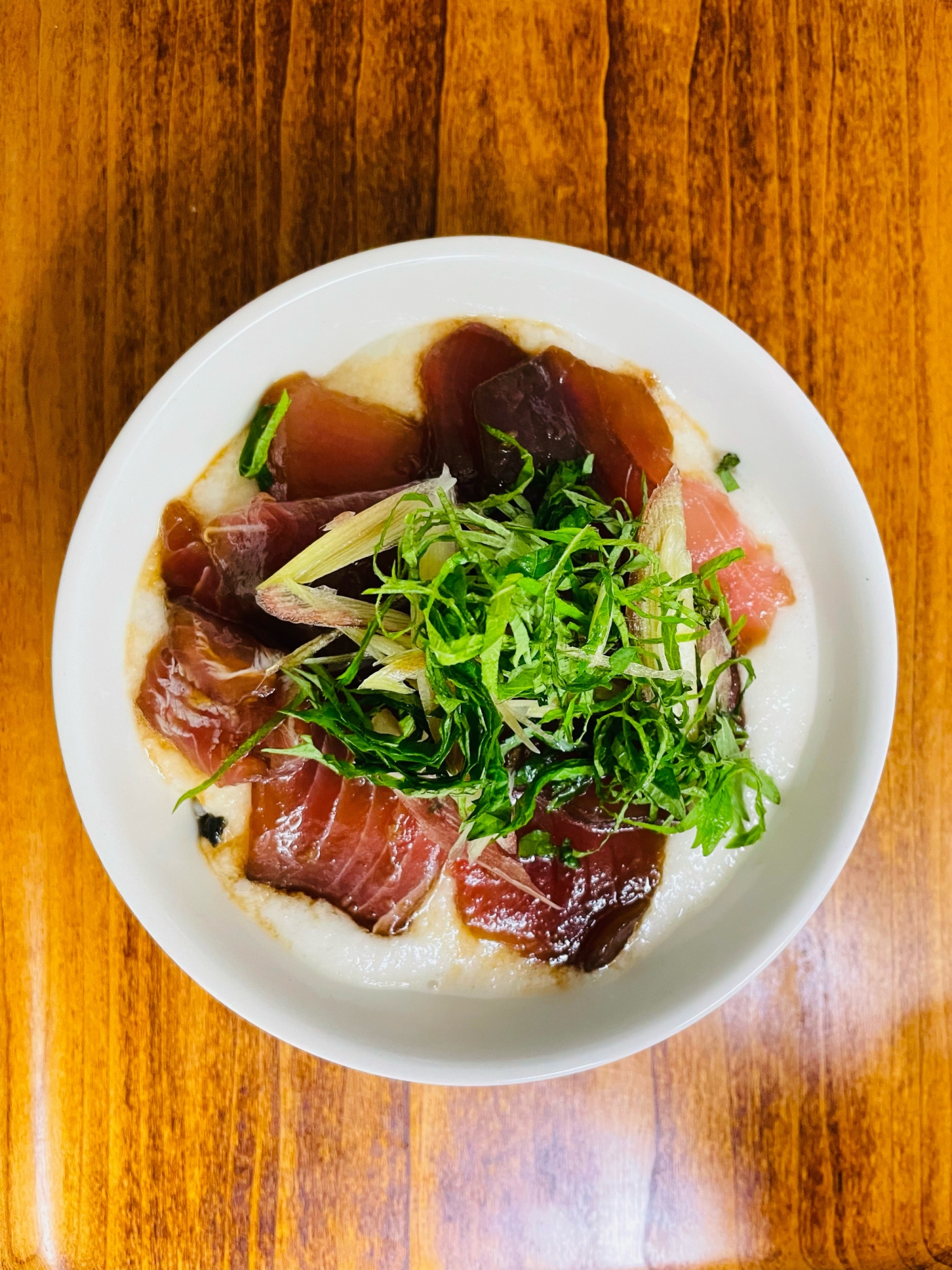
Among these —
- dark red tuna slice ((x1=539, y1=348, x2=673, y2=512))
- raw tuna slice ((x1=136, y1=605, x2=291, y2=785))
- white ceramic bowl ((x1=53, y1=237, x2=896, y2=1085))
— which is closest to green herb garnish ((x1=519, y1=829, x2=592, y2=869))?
white ceramic bowl ((x1=53, y1=237, x2=896, y2=1085))

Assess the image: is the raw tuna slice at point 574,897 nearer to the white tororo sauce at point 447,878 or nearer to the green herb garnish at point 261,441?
the white tororo sauce at point 447,878

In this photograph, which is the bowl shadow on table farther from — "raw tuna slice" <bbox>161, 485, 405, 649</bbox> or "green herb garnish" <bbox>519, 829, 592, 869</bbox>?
"raw tuna slice" <bbox>161, 485, 405, 649</bbox>

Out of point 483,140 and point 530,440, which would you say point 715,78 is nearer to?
point 483,140

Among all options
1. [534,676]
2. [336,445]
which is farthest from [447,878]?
[336,445]

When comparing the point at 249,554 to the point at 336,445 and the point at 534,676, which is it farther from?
the point at 534,676

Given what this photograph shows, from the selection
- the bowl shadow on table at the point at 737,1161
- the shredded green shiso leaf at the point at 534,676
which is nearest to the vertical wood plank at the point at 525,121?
the shredded green shiso leaf at the point at 534,676

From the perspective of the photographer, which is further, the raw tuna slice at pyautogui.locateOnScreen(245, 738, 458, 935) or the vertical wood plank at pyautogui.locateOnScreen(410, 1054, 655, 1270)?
the vertical wood plank at pyautogui.locateOnScreen(410, 1054, 655, 1270)
